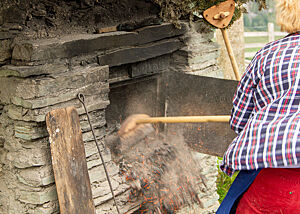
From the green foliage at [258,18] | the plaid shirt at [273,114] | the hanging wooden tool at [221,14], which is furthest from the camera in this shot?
the green foliage at [258,18]

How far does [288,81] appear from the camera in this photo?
67.5 inches

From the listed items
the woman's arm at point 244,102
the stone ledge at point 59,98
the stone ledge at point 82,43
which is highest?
the stone ledge at point 82,43

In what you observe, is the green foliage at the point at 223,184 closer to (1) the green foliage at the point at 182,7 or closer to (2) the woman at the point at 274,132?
(1) the green foliage at the point at 182,7

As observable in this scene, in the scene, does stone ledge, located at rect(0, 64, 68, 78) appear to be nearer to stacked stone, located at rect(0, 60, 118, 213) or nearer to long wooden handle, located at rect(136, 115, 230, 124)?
stacked stone, located at rect(0, 60, 118, 213)

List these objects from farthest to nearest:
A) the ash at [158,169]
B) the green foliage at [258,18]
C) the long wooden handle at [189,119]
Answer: the green foliage at [258,18] → the ash at [158,169] → the long wooden handle at [189,119]

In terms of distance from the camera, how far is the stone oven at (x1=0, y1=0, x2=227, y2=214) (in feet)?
8.31

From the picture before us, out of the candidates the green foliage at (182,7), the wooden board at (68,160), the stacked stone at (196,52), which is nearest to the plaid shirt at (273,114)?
the wooden board at (68,160)

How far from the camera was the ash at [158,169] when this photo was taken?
10.6 ft

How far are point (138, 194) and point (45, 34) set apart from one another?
142 cm

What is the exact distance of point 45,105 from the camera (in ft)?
8.24

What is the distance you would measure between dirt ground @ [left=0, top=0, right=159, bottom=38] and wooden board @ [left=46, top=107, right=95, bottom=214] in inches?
25.2

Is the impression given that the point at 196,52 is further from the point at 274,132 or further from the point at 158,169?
the point at 274,132

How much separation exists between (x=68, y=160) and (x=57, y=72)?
0.58 meters

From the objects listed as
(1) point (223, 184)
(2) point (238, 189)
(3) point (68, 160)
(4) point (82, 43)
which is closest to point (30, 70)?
(4) point (82, 43)
